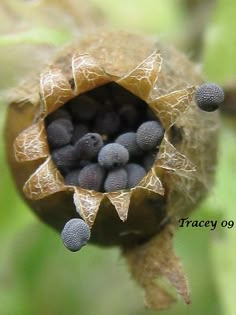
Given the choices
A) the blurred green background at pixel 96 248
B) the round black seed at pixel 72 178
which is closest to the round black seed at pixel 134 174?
the round black seed at pixel 72 178

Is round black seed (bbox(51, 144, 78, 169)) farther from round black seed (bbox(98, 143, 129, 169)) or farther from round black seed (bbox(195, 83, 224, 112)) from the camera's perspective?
round black seed (bbox(195, 83, 224, 112))

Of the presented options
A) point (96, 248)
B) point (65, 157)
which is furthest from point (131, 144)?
point (96, 248)

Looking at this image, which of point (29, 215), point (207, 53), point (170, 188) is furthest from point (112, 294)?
point (170, 188)

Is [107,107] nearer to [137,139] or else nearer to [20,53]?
[137,139]

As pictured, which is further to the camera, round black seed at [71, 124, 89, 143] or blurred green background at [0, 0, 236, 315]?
blurred green background at [0, 0, 236, 315]

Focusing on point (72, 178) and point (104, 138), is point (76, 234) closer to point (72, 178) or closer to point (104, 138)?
point (72, 178)

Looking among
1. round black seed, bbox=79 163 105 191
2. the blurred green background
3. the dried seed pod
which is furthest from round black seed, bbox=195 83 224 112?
the blurred green background
